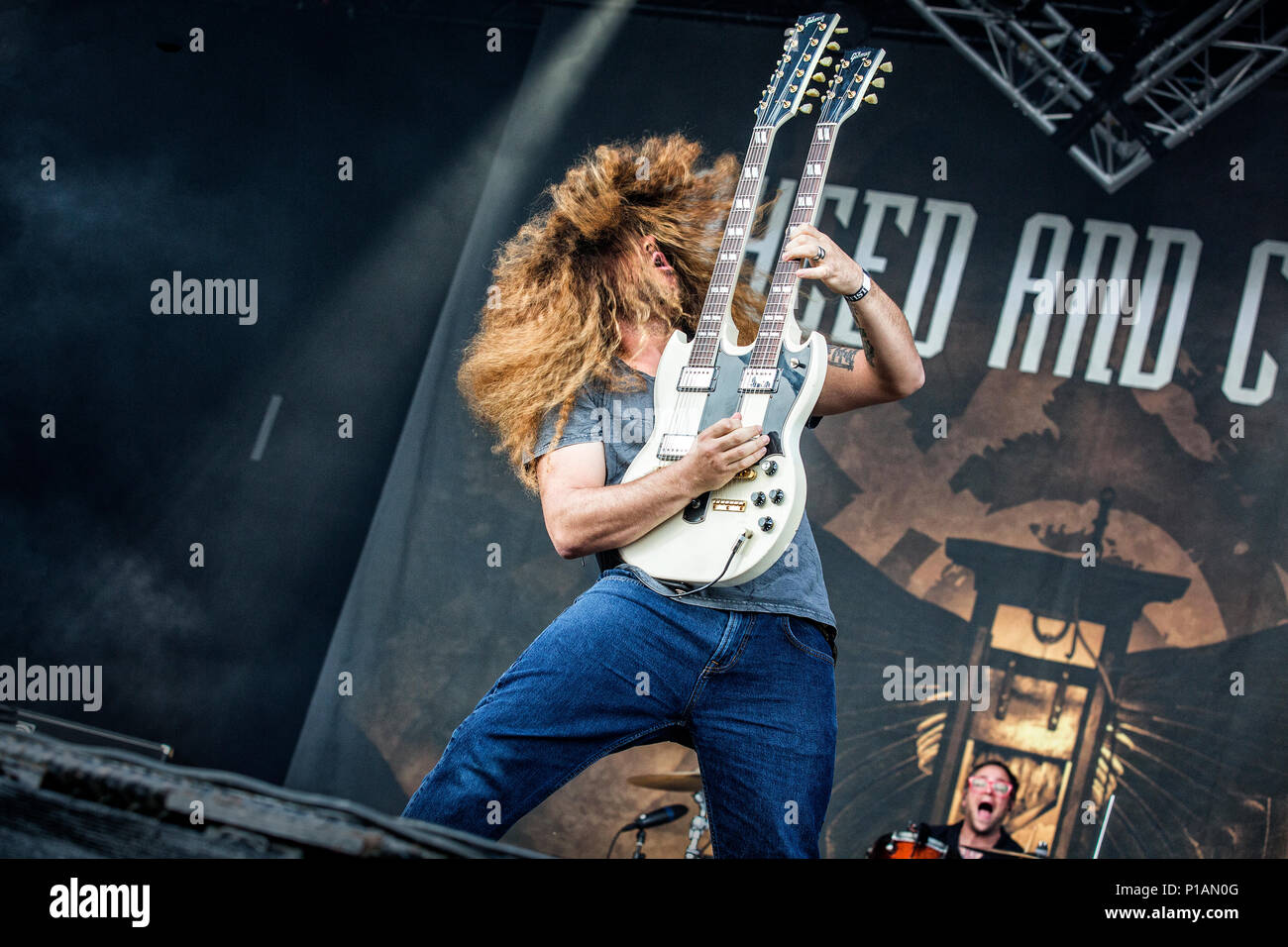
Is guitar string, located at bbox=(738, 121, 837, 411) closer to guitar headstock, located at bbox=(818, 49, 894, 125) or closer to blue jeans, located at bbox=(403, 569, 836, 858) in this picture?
guitar headstock, located at bbox=(818, 49, 894, 125)

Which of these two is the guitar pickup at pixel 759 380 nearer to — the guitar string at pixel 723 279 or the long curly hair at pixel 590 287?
the guitar string at pixel 723 279

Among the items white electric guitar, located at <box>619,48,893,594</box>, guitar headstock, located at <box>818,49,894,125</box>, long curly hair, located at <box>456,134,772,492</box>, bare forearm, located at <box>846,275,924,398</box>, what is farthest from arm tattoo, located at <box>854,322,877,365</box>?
guitar headstock, located at <box>818,49,894,125</box>

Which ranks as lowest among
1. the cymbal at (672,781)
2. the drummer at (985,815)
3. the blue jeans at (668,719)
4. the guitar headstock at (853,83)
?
the drummer at (985,815)

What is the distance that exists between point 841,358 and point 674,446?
44 centimetres

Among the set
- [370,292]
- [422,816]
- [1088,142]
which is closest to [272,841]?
[422,816]

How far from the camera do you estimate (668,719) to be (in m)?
1.72

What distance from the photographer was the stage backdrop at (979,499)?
540 centimetres

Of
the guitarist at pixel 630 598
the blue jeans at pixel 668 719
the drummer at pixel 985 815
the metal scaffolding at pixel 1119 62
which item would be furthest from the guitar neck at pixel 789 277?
the drummer at pixel 985 815

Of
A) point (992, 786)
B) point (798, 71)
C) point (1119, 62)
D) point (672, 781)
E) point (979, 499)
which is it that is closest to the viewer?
point (798, 71)

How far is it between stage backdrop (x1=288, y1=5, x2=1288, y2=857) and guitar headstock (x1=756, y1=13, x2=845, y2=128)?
3388 millimetres

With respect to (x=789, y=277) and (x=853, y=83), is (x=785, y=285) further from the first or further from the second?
(x=853, y=83)

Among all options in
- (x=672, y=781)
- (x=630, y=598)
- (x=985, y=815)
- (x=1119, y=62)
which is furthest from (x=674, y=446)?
(x=1119, y=62)
